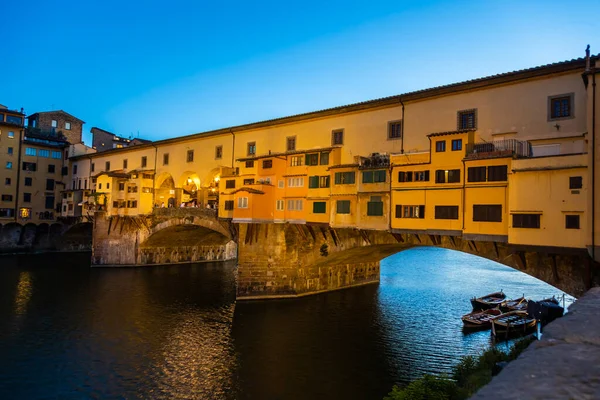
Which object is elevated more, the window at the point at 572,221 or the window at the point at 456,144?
the window at the point at 456,144

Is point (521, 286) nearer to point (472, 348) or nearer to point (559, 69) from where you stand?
point (472, 348)

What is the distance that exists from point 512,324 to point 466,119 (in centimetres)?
1311

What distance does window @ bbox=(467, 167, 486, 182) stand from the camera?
21172 mm

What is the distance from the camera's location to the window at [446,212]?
22.3 metres

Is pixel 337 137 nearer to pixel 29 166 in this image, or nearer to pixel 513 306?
pixel 513 306

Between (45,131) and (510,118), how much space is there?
7097 cm

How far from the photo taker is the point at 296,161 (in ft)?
105

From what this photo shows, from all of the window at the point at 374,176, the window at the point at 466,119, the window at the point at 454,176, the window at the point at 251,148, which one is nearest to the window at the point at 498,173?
the window at the point at 454,176

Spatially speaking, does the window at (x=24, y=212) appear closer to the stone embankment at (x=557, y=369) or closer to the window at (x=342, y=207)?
the window at (x=342, y=207)

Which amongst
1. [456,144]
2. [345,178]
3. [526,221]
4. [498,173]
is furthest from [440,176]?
[345,178]

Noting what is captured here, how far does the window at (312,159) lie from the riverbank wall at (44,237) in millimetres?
47872

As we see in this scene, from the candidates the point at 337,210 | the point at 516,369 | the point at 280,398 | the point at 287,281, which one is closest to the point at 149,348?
the point at 280,398

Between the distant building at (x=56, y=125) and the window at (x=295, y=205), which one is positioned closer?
the window at (x=295, y=205)

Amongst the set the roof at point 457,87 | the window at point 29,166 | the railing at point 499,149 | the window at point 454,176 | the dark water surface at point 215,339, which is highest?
the roof at point 457,87
